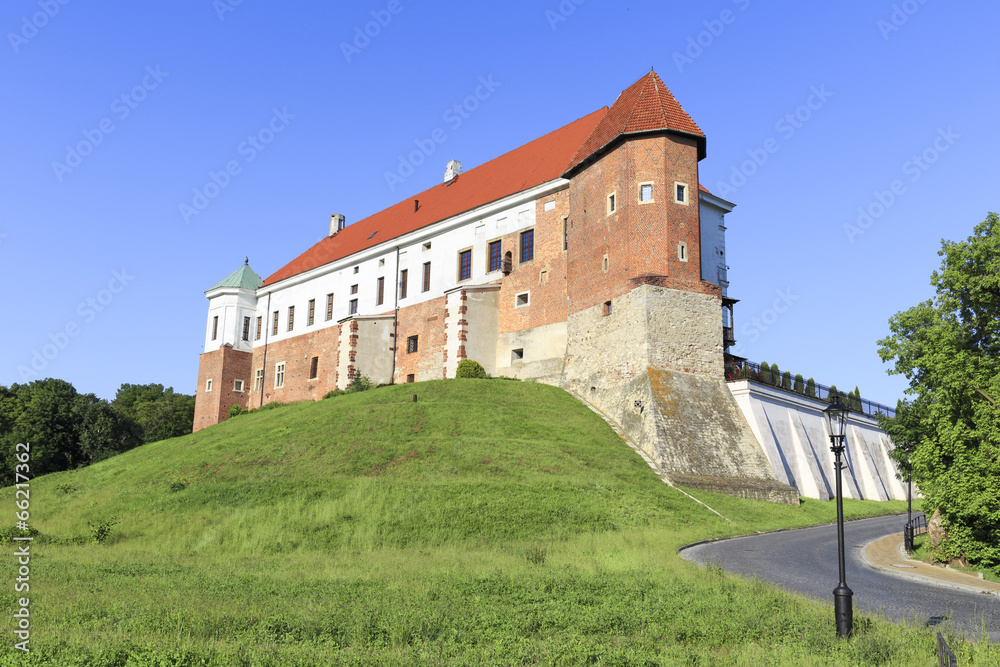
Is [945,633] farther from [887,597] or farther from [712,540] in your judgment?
[712,540]

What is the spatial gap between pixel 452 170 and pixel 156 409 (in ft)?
143

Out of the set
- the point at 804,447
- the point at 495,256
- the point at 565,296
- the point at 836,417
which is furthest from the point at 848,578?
the point at 495,256

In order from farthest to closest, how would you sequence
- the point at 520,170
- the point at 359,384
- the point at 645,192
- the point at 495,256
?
1. the point at 520,170
2. the point at 359,384
3. the point at 495,256
4. the point at 645,192

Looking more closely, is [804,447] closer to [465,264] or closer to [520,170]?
[465,264]

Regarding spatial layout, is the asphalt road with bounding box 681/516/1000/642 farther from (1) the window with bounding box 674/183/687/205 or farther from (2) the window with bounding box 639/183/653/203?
(2) the window with bounding box 639/183/653/203

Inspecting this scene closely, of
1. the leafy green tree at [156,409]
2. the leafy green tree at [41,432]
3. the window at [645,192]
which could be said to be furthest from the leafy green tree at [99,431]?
the window at [645,192]

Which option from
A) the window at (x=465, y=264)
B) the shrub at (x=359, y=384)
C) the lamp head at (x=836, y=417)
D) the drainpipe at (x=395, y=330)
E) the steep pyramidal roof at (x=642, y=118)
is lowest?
the lamp head at (x=836, y=417)

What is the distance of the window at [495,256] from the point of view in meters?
41.6

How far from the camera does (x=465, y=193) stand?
4716 cm

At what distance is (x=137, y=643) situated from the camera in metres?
8.38

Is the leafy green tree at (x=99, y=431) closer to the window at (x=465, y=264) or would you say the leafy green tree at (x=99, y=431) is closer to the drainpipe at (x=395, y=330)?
the drainpipe at (x=395, y=330)

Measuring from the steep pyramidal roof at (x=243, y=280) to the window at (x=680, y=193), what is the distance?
121ft

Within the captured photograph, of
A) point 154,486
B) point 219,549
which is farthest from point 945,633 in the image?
point 154,486

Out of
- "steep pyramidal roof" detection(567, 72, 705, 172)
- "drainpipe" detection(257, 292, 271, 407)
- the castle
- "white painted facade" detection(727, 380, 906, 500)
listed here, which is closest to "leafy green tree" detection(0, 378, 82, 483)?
the castle
